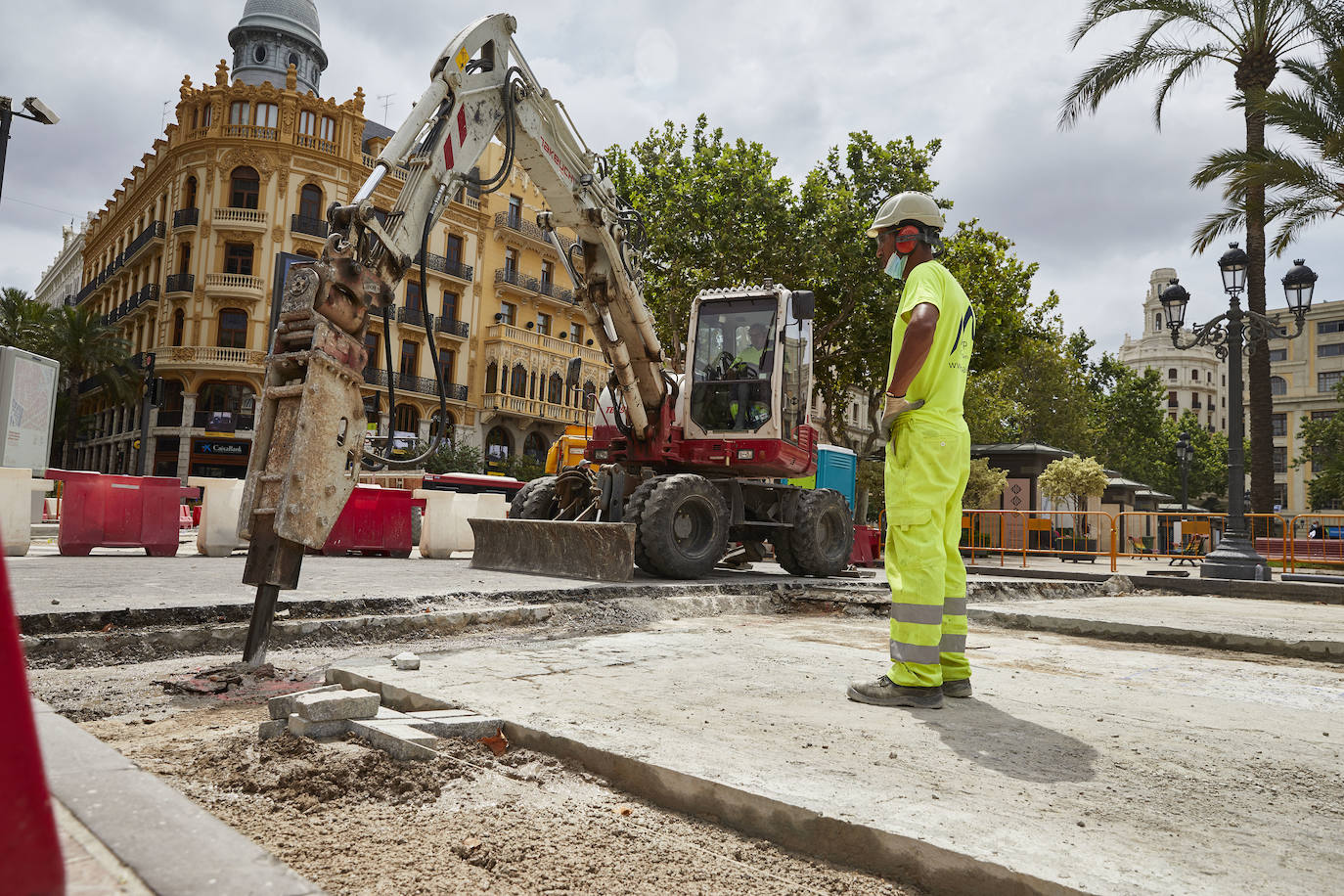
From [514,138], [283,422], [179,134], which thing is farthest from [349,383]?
[179,134]

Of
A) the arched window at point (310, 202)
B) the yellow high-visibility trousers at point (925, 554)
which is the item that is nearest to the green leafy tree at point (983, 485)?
the yellow high-visibility trousers at point (925, 554)

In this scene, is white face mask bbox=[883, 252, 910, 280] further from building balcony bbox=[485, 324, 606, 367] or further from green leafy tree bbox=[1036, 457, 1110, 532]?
building balcony bbox=[485, 324, 606, 367]

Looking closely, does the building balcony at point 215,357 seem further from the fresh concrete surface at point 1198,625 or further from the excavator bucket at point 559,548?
the fresh concrete surface at point 1198,625

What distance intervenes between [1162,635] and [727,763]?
5.56 metres

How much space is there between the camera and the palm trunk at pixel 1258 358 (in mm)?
16125

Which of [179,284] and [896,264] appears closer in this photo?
[896,264]

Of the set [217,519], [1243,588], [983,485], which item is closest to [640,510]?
[217,519]

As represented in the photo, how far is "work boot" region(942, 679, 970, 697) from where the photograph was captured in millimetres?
3941

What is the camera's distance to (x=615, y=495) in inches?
384

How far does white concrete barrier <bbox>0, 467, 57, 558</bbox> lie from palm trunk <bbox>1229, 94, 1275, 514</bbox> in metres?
18.8

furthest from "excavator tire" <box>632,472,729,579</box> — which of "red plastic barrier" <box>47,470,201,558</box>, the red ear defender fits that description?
"red plastic barrier" <box>47,470,201,558</box>

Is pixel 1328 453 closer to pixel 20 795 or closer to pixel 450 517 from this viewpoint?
pixel 450 517

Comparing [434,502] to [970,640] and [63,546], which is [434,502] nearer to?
[63,546]

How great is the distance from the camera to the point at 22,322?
132ft
